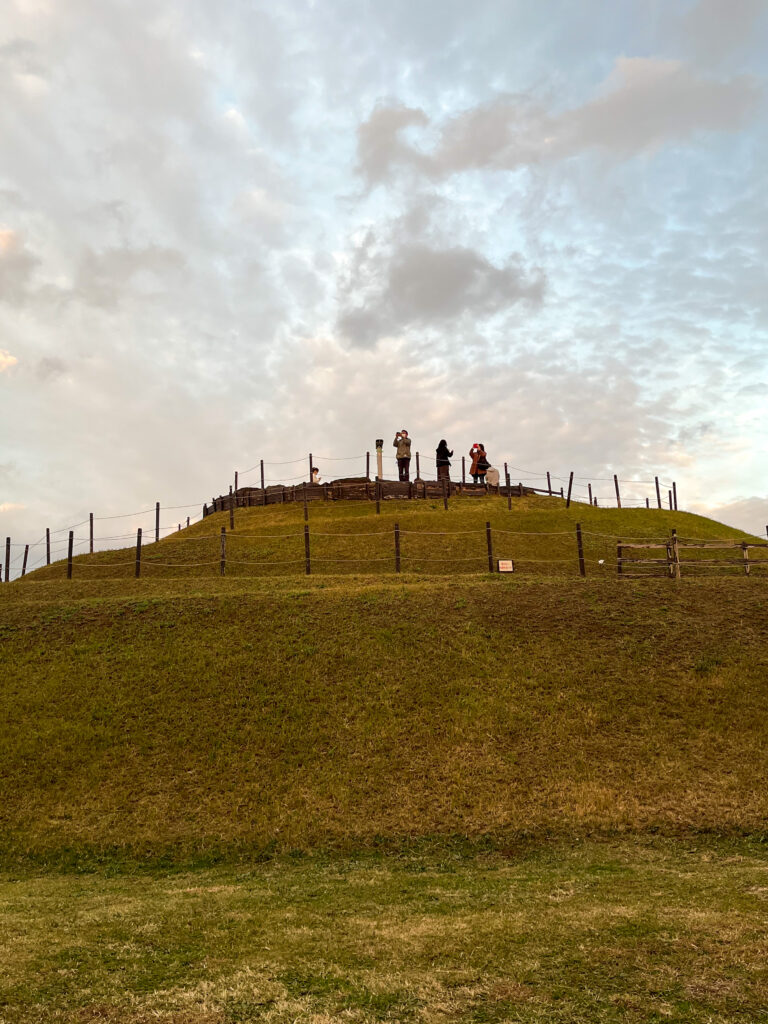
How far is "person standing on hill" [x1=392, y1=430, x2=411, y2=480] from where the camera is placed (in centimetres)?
4266

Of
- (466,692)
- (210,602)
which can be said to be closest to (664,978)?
(466,692)

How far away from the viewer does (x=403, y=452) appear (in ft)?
140

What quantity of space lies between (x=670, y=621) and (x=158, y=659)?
537 inches

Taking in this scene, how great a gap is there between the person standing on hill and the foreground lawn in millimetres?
33054

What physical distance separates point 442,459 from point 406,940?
1441 inches

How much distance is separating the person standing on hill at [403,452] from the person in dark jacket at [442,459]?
6.22 ft

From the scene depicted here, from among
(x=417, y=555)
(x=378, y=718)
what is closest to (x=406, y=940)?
(x=378, y=718)

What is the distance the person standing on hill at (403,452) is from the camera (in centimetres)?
4266

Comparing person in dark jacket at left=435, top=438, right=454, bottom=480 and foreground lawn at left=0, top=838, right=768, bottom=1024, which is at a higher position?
person in dark jacket at left=435, top=438, right=454, bottom=480

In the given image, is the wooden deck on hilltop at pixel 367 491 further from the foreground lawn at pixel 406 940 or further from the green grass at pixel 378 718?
the foreground lawn at pixel 406 940

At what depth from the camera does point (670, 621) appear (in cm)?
1831

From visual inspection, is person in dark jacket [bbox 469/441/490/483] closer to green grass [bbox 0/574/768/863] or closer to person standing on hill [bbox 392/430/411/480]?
person standing on hill [bbox 392/430/411/480]

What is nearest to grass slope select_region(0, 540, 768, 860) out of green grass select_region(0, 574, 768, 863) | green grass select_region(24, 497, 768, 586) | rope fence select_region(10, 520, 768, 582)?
green grass select_region(0, 574, 768, 863)

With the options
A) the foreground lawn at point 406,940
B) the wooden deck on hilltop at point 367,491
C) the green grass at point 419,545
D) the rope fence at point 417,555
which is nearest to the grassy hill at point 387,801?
the foreground lawn at point 406,940
